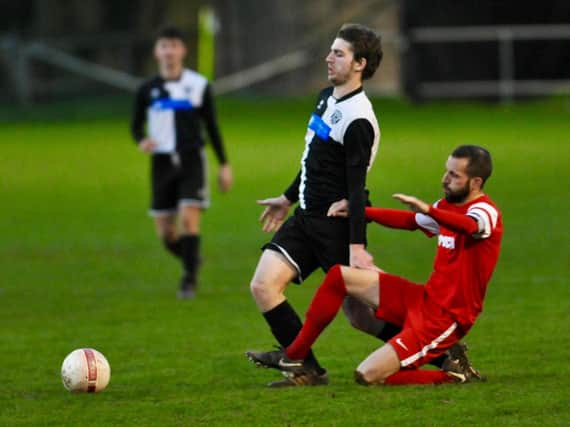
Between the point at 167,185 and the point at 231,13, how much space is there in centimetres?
2679

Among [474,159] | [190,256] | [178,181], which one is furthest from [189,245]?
[474,159]

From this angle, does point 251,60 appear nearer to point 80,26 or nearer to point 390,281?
point 80,26

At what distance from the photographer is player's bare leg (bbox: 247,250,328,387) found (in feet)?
27.1

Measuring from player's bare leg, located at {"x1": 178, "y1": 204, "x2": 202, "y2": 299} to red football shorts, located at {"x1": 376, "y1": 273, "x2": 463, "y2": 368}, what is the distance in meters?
4.52

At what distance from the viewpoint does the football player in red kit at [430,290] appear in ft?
25.9

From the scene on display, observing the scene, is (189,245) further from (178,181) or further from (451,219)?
(451,219)

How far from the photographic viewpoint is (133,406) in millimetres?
7863

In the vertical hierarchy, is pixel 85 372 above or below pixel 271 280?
below

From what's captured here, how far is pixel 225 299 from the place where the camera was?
1218 cm

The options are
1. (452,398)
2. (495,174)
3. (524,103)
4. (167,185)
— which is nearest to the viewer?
(452,398)

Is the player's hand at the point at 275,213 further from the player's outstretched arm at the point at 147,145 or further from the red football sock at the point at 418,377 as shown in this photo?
the player's outstretched arm at the point at 147,145

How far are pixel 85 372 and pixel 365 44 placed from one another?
238 cm

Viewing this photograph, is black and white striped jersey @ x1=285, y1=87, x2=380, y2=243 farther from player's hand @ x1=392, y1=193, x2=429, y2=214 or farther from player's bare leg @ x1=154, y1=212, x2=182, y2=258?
player's bare leg @ x1=154, y1=212, x2=182, y2=258

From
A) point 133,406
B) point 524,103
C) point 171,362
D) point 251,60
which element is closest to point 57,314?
point 171,362
